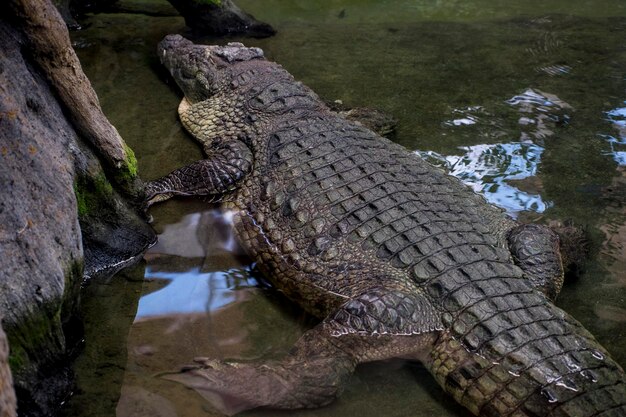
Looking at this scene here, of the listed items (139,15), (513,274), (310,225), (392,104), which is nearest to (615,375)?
(513,274)

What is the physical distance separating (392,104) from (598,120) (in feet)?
5.45

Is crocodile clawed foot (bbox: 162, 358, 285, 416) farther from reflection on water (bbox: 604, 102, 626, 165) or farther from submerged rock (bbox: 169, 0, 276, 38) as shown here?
submerged rock (bbox: 169, 0, 276, 38)

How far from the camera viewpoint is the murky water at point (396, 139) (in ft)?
9.93

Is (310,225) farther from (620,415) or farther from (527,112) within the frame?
(527,112)

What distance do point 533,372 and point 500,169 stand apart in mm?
2145

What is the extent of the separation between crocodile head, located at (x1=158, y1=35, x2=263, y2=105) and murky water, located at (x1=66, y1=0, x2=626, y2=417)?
205mm

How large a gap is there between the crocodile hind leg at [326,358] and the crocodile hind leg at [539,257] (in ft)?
2.34

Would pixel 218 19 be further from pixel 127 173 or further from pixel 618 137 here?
pixel 618 137

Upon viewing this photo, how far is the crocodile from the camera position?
2.77m

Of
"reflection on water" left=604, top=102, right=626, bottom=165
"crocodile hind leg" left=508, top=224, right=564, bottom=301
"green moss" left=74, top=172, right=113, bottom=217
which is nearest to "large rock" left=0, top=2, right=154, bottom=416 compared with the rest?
"green moss" left=74, top=172, right=113, bottom=217

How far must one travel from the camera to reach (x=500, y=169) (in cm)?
457

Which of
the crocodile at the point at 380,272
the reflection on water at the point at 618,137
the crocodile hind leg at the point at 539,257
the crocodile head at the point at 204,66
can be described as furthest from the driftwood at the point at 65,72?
the reflection on water at the point at 618,137

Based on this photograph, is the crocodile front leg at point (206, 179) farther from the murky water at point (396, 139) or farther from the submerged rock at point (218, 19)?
the submerged rock at point (218, 19)

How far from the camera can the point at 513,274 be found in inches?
124
